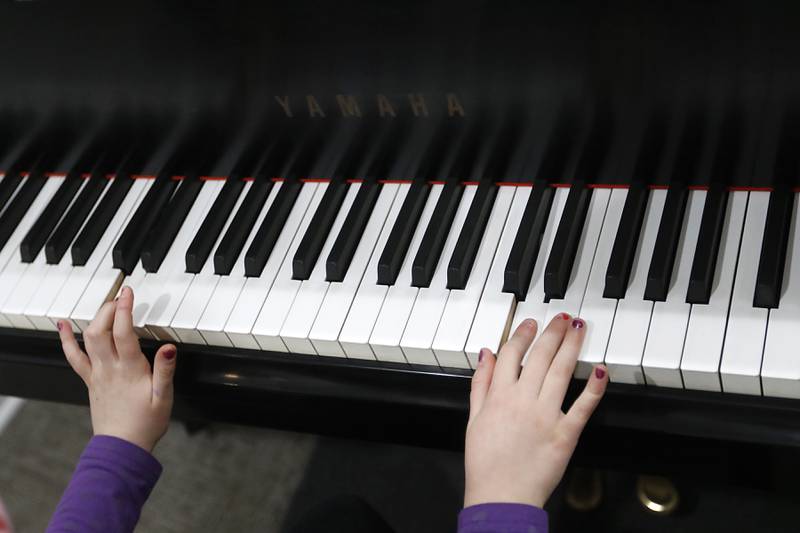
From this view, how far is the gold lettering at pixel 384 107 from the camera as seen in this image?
123cm

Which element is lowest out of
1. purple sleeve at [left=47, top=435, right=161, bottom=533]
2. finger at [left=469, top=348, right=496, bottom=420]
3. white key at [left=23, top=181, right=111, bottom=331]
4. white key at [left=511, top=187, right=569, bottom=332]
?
purple sleeve at [left=47, top=435, right=161, bottom=533]

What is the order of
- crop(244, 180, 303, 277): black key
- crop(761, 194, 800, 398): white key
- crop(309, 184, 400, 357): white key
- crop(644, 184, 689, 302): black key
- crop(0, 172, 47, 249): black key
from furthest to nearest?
crop(0, 172, 47, 249): black key < crop(244, 180, 303, 277): black key < crop(309, 184, 400, 357): white key < crop(644, 184, 689, 302): black key < crop(761, 194, 800, 398): white key

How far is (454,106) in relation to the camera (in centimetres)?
121

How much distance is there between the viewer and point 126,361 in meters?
1.27

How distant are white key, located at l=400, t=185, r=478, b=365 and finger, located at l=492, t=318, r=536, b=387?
101 millimetres

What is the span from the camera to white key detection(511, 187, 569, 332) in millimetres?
1152

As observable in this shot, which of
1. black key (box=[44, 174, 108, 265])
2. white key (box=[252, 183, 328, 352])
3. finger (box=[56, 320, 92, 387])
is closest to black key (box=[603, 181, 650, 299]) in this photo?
white key (box=[252, 183, 328, 352])

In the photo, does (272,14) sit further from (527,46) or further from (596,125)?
(596,125)

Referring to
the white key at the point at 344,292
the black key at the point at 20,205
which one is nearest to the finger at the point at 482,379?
the white key at the point at 344,292

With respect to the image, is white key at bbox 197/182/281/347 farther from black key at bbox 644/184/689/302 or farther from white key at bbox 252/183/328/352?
black key at bbox 644/184/689/302

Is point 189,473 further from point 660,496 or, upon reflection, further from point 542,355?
point 542,355

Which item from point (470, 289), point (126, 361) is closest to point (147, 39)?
point (126, 361)

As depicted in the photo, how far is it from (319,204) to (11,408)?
57.6 inches

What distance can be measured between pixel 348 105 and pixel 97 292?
1.62 ft
